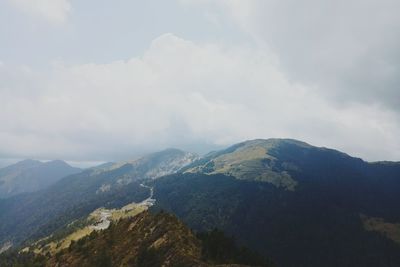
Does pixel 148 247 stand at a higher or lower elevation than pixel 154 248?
lower

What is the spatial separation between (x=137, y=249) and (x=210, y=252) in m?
24.8

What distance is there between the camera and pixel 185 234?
144875 mm

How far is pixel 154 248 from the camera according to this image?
138m

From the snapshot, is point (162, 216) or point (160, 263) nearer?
point (160, 263)

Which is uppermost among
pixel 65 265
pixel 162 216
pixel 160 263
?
pixel 162 216

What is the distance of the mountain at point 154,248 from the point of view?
424 feet

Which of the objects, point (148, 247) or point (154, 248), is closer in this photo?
point (154, 248)

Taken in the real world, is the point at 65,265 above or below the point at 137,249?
below

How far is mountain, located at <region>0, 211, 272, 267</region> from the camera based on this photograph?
129 meters

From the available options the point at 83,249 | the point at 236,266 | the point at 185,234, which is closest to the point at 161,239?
the point at 185,234

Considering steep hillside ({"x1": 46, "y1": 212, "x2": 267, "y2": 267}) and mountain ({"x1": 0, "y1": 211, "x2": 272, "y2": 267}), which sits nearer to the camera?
steep hillside ({"x1": 46, "y1": 212, "x2": 267, "y2": 267})

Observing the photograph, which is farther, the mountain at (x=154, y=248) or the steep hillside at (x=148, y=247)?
the mountain at (x=154, y=248)

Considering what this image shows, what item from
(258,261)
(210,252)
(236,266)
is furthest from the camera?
(258,261)

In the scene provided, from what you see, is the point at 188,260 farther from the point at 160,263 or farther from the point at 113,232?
the point at 113,232
